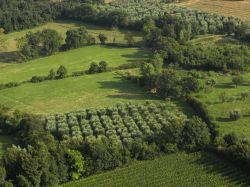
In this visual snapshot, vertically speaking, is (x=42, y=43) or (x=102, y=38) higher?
(x=102, y=38)

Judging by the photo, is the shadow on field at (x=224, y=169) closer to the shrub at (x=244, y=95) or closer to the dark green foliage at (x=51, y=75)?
the shrub at (x=244, y=95)

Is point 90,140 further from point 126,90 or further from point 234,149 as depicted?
point 126,90

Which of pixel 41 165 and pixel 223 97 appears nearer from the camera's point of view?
pixel 41 165

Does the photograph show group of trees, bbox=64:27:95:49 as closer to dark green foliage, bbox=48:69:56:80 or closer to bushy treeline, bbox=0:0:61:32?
dark green foliage, bbox=48:69:56:80

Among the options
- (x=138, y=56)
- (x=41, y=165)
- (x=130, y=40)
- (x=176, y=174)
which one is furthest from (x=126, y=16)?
(x=41, y=165)

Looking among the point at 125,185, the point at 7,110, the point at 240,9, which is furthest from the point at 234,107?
the point at 240,9
